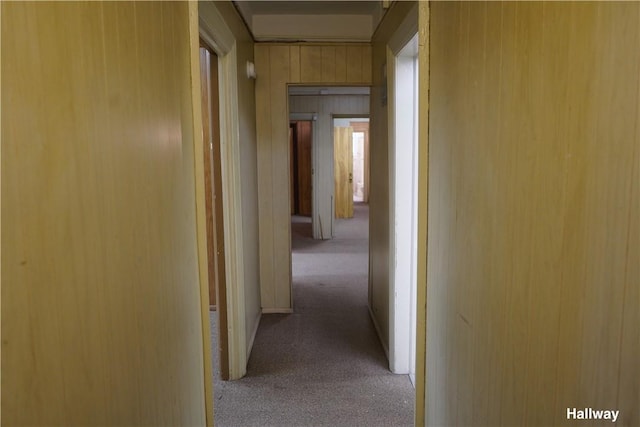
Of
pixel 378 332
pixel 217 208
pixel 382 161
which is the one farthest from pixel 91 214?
pixel 378 332

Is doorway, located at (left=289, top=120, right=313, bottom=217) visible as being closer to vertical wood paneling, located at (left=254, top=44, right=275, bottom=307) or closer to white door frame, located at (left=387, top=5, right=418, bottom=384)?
vertical wood paneling, located at (left=254, top=44, right=275, bottom=307)

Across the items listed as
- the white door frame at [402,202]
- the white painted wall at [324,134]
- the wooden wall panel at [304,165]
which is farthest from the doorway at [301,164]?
the white door frame at [402,202]

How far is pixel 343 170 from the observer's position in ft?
32.8

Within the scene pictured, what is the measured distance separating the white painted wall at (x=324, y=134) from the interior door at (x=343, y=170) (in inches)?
91.2

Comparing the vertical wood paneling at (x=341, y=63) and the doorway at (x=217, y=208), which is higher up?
the vertical wood paneling at (x=341, y=63)

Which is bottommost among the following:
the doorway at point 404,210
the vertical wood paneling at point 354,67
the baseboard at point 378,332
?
the baseboard at point 378,332

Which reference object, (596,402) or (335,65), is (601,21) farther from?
(335,65)

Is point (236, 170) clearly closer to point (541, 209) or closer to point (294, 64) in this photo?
→ point (294, 64)

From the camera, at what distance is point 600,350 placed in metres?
0.85

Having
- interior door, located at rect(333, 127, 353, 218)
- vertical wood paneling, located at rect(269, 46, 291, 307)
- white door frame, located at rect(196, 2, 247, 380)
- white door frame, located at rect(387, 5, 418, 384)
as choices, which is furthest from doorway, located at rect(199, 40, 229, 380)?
interior door, located at rect(333, 127, 353, 218)

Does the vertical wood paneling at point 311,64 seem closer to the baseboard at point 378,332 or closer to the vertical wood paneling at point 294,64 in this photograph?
the vertical wood paneling at point 294,64

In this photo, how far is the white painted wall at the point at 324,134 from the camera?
7496mm

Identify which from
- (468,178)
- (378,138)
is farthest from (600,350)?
(378,138)

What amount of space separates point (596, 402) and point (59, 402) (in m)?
0.95
